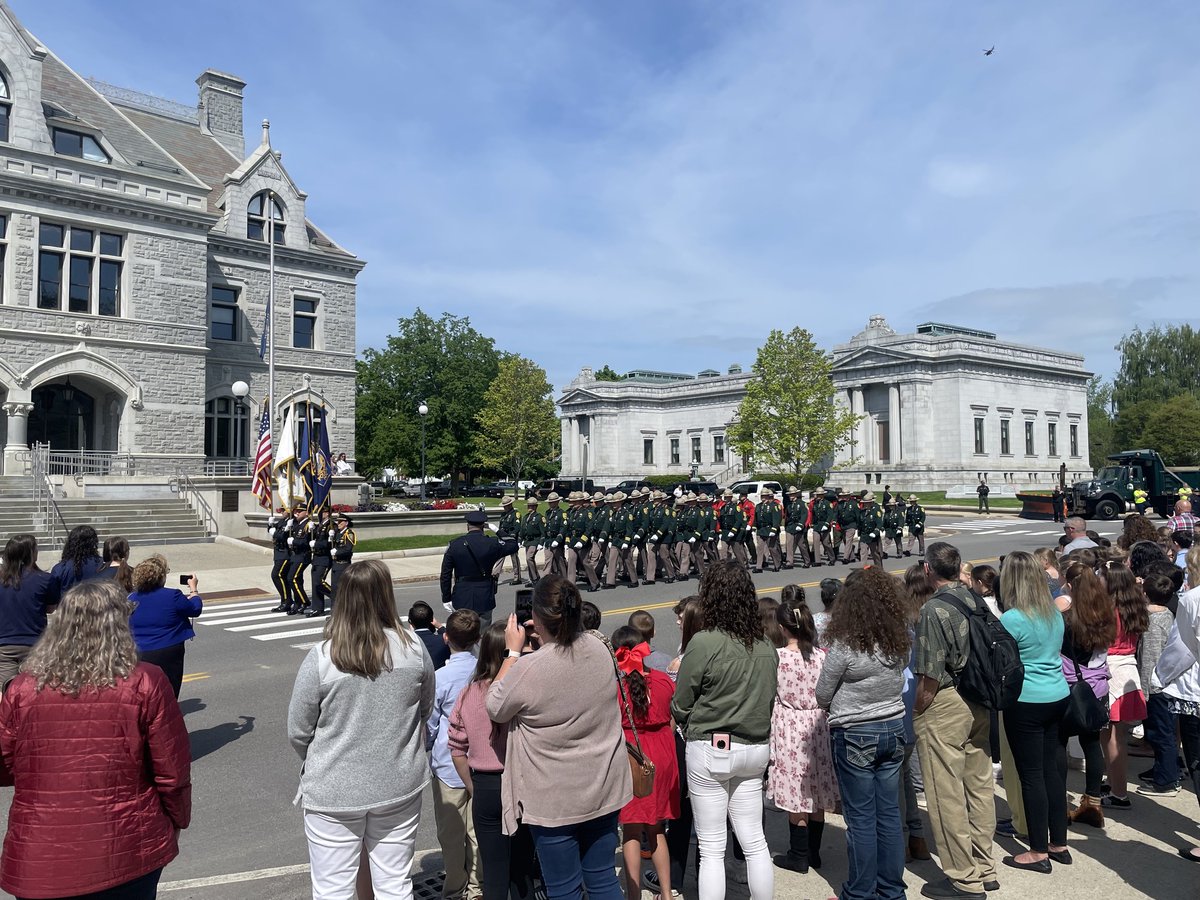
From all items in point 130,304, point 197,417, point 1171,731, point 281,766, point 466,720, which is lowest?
point 281,766

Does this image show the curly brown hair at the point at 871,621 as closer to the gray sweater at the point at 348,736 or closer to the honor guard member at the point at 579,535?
the gray sweater at the point at 348,736

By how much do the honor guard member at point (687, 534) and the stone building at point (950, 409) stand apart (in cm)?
3882

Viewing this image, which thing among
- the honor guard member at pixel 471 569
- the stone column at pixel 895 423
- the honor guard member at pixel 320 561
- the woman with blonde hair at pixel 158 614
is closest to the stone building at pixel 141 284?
the honor guard member at pixel 320 561

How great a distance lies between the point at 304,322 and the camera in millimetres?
38031

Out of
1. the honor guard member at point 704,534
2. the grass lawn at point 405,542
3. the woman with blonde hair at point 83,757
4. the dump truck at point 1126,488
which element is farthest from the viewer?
the dump truck at point 1126,488

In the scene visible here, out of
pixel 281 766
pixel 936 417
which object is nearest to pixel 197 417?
pixel 281 766

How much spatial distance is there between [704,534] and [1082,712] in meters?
14.3

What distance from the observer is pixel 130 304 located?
102 ft

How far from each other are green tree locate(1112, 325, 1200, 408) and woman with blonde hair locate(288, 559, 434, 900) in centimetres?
8838

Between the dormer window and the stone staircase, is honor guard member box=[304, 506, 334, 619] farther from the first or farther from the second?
the dormer window

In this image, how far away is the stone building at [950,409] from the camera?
58.4m

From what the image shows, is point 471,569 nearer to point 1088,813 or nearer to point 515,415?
point 1088,813

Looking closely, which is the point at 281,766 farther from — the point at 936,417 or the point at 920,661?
the point at 936,417

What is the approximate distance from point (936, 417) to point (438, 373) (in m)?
35.3
